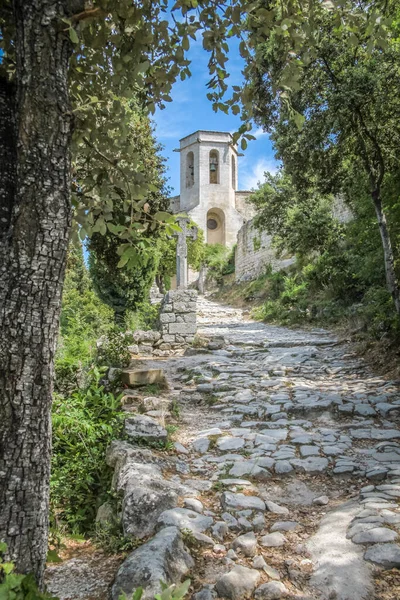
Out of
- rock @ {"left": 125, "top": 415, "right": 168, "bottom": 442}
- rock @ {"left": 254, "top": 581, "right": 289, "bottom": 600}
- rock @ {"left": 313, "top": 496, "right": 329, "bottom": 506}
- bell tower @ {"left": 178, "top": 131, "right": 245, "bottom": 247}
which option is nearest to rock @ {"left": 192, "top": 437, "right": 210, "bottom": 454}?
rock @ {"left": 125, "top": 415, "right": 168, "bottom": 442}

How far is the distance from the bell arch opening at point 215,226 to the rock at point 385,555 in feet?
114

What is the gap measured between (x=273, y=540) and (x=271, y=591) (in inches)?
20.7

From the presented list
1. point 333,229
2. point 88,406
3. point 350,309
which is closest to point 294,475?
point 88,406

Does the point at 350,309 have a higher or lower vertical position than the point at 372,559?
higher

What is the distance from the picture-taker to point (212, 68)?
277 cm

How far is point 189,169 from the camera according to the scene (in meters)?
37.8

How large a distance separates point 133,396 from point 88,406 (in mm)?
806

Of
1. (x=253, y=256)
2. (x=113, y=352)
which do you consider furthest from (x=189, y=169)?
(x=113, y=352)

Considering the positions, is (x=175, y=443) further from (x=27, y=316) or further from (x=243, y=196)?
(x=243, y=196)

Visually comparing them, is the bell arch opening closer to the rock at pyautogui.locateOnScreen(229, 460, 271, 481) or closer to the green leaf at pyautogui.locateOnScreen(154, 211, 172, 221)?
the rock at pyautogui.locateOnScreen(229, 460, 271, 481)

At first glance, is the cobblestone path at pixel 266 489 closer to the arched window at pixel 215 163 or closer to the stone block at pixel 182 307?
the stone block at pixel 182 307

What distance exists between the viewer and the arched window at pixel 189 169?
37625 mm

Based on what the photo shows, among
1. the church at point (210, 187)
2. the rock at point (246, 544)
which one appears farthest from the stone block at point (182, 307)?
the church at point (210, 187)

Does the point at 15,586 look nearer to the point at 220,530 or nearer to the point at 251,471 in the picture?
the point at 220,530
